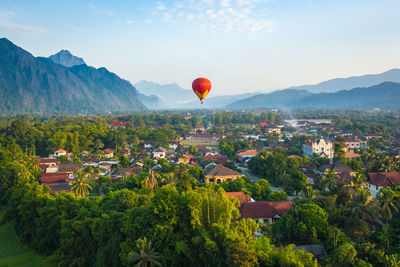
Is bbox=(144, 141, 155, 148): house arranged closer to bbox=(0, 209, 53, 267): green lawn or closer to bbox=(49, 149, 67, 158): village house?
bbox=(49, 149, 67, 158): village house

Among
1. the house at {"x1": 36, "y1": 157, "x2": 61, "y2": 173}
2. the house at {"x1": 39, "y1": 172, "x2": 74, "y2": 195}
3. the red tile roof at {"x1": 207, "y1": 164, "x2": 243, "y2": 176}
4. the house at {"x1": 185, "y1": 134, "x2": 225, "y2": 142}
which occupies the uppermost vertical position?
the house at {"x1": 36, "y1": 157, "x2": 61, "y2": 173}

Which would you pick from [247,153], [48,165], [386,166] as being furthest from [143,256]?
[247,153]

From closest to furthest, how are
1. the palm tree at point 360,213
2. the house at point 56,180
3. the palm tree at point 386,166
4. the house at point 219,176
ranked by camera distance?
the palm tree at point 360,213 → the house at point 56,180 → the palm tree at point 386,166 → the house at point 219,176

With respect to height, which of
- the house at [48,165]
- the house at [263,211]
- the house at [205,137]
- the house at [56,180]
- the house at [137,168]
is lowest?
the house at [205,137]

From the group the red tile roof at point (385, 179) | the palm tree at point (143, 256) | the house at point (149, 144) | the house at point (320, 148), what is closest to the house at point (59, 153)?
the house at point (149, 144)

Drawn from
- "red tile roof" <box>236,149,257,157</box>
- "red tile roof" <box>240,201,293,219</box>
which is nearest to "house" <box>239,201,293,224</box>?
"red tile roof" <box>240,201,293,219</box>

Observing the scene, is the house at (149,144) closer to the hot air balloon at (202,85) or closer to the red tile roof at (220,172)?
the red tile roof at (220,172)
